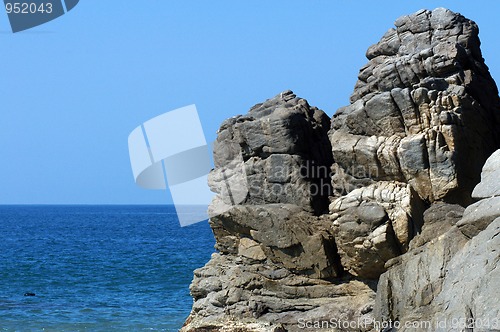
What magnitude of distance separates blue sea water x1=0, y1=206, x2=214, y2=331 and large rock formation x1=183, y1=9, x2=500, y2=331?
10213 millimetres

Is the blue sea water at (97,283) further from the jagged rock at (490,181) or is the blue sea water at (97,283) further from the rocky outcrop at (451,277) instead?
the jagged rock at (490,181)

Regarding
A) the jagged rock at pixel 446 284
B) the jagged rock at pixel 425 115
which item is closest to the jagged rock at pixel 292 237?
the jagged rock at pixel 425 115

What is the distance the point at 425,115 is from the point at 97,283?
3262cm

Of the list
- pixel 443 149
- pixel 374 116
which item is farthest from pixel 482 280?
pixel 374 116

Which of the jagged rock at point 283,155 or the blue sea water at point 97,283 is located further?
Result: the blue sea water at point 97,283

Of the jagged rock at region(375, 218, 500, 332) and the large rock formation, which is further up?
the large rock formation

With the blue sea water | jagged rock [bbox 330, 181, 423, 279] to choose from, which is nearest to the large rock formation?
jagged rock [bbox 330, 181, 423, 279]

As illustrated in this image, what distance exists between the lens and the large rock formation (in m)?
23.3

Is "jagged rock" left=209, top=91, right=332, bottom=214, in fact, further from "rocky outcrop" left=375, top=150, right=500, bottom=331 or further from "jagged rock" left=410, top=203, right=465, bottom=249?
"rocky outcrop" left=375, top=150, right=500, bottom=331

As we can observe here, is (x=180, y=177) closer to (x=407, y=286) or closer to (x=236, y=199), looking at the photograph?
(x=236, y=199)

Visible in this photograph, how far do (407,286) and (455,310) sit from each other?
11.5 ft

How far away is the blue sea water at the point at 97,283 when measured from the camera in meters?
38.0

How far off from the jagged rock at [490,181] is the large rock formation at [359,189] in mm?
78

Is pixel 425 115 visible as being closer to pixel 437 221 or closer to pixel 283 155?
pixel 437 221
